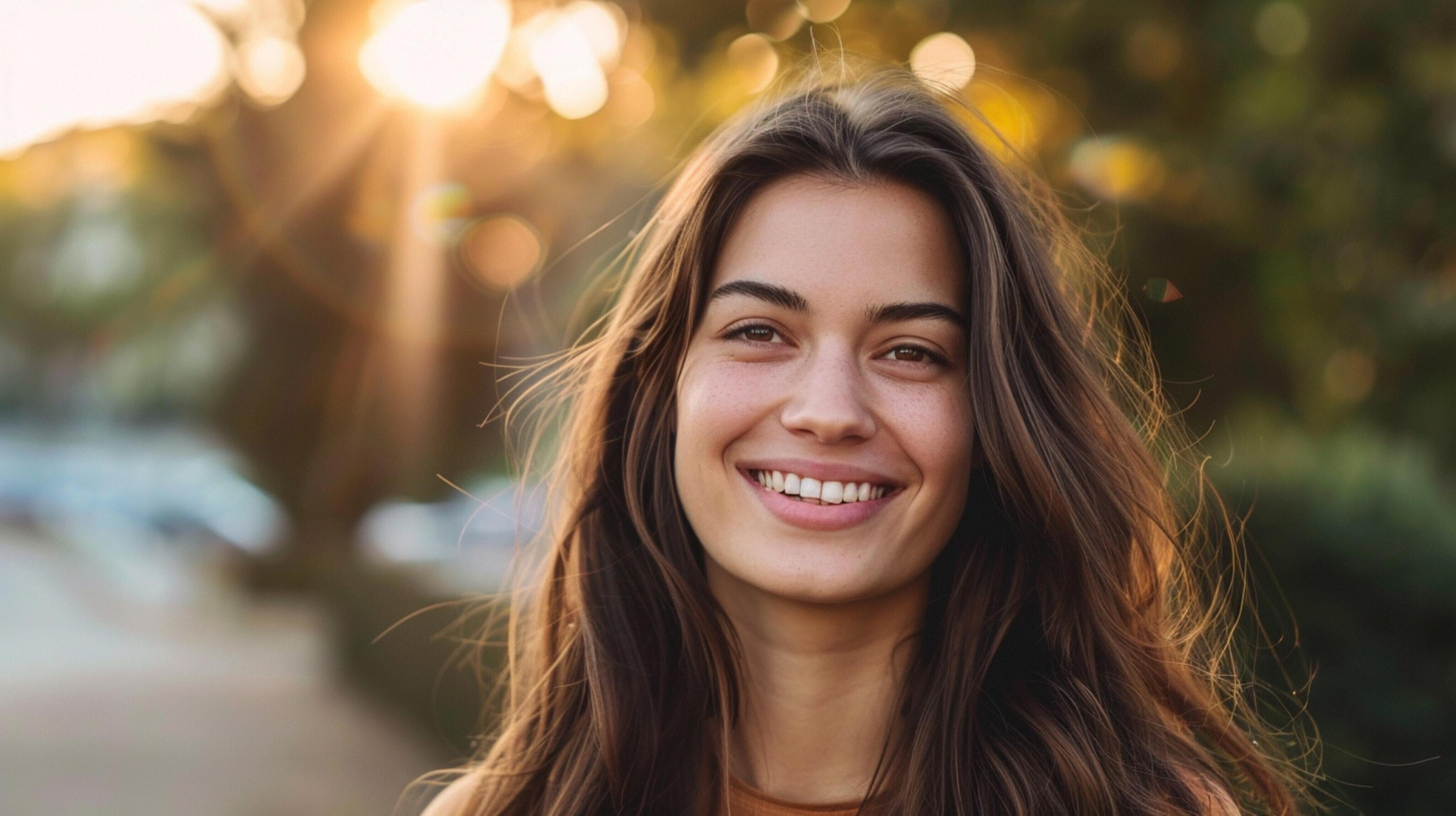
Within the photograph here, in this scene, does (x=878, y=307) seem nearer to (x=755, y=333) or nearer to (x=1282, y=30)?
(x=755, y=333)

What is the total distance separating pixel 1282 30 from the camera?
7359mm

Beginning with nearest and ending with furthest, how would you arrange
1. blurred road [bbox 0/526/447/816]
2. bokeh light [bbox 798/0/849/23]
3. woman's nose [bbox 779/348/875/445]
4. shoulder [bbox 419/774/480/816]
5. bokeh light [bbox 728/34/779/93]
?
woman's nose [bbox 779/348/875/445]
shoulder [bbox 419/774/480/816]
bokeh light [bbox 798/0/849/23]
bokeh light [bbox 728/34/779/93]
blurred road [bbox 0/526/447/816]

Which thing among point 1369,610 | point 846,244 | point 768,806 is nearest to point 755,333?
point 846,244

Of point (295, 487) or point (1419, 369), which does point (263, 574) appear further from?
point (1419, 369)

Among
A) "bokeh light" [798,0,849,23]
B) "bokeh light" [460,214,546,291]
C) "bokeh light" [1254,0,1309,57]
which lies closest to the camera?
"bokeh light" [1254,0,1309,57]

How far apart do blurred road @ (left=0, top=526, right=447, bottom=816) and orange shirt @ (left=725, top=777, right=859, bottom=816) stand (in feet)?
19.6

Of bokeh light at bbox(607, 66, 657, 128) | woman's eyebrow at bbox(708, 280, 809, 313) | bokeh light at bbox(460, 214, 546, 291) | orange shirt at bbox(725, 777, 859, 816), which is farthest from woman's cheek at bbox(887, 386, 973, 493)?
bokeh light at bbox(460, 214, 546, 291)

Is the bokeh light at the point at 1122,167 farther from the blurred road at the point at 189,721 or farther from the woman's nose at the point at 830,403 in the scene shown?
the blurred road at the point at 189,721

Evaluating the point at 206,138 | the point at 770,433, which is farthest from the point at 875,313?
the point at 206,138

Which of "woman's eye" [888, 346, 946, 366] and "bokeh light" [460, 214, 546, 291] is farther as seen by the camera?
"bokeh light" [460, 214, 546, 291]

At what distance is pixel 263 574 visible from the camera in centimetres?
1872

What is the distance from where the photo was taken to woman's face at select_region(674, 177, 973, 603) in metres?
2.13

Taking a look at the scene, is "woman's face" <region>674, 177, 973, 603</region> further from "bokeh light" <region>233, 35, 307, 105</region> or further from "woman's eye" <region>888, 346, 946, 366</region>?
"bokeh light" <region>233, 35, 307, 105</region>

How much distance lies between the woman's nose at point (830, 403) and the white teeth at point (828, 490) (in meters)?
0.08
